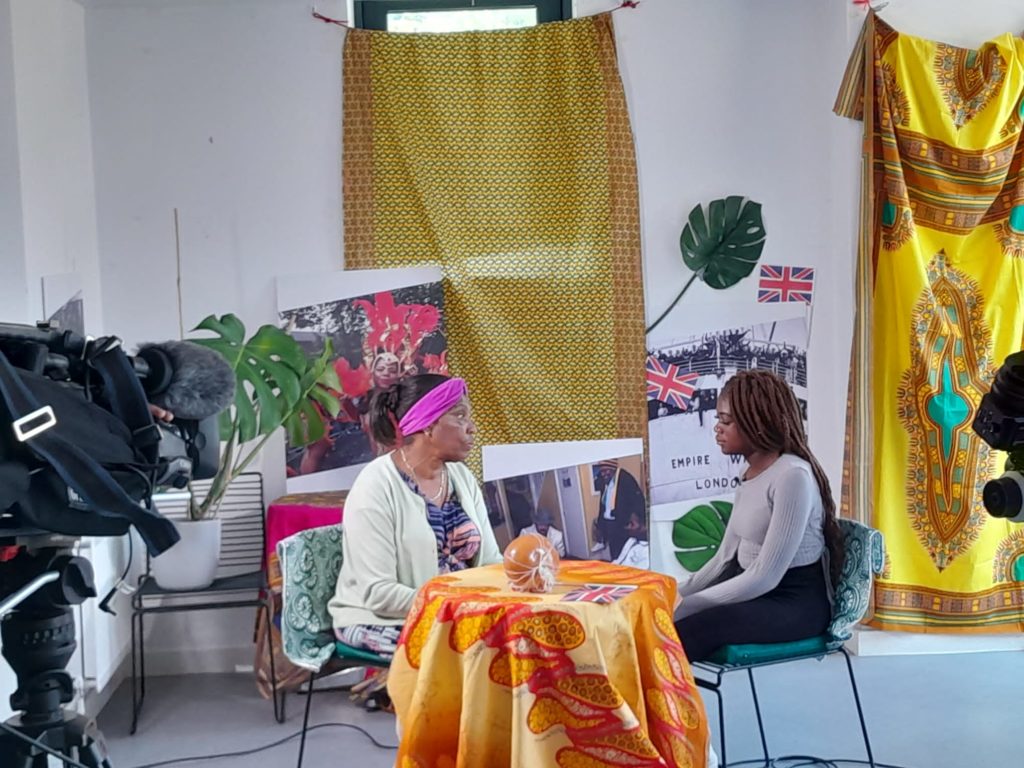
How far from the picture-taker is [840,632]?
10.3 feet

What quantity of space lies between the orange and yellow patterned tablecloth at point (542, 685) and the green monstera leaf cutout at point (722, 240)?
2157mm

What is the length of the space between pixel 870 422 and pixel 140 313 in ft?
9.49

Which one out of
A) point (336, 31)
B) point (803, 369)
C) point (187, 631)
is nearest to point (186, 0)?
point (336, 31)

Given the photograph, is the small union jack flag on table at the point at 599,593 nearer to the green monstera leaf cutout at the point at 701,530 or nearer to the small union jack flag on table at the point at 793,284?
the green monstera leaf cutout at the point at 701,530

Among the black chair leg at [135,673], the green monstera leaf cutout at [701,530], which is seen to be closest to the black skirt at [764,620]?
the green monstera leaf cutout at [701,530]

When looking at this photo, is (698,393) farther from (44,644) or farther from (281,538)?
(44,644)

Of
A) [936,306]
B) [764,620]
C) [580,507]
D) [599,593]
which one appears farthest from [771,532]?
[936,306]

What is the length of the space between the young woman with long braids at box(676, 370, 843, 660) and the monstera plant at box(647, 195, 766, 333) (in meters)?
1.35

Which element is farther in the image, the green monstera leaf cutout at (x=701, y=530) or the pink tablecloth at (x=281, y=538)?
→ the green monstera leaf cutout at (x=701, y=530)

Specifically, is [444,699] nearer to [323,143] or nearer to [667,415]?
[667,415]

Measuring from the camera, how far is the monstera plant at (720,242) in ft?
15.1

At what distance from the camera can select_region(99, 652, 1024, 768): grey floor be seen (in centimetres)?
350

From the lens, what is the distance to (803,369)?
468 centimetres

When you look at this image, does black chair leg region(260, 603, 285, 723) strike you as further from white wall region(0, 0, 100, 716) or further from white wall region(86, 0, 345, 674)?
white wall region(0, 0, 100, 716)
